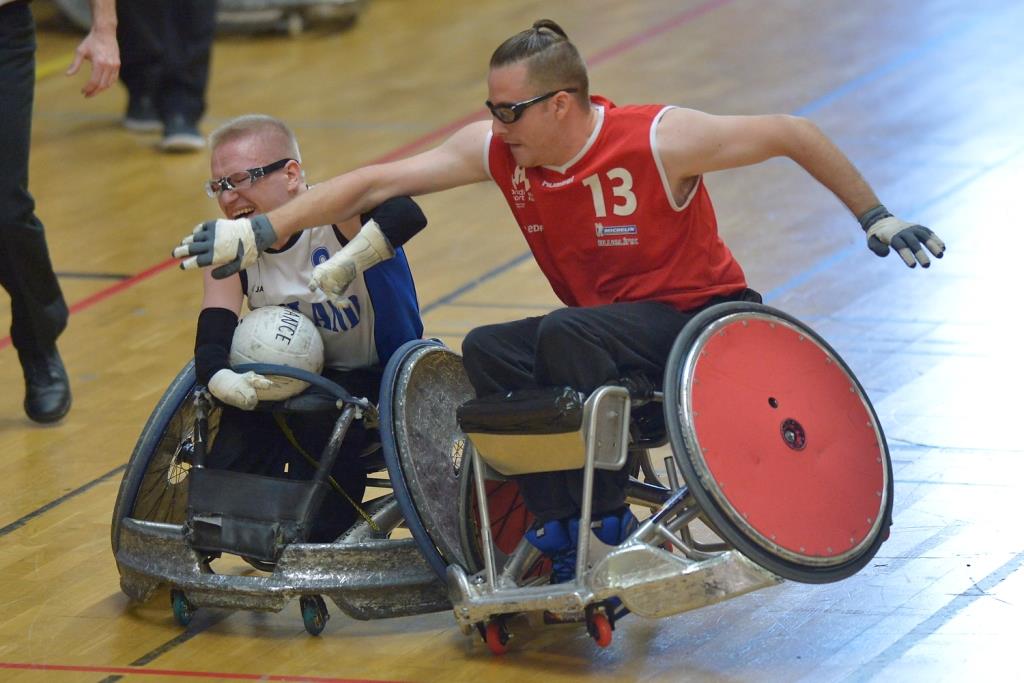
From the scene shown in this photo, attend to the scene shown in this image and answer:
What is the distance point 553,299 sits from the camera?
6.89 m

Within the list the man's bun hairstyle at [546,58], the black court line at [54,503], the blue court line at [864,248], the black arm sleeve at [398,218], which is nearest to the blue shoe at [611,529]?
the black arm sleeve at [398,218]

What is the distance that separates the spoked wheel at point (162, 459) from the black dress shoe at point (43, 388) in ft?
4.92

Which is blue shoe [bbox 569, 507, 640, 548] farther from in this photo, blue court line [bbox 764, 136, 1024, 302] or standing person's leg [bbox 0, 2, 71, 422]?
blue court line [bbox 764, 136, 1024, 302]

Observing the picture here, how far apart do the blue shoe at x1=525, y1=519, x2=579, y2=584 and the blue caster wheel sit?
919mm

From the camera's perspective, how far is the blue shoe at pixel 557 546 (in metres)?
4.02

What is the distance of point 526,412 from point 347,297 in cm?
85

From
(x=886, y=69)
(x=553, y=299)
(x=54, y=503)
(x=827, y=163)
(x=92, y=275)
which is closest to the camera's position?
(x=827, y=163)

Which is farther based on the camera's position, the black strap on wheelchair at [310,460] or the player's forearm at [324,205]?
the black strap on wheelchair at [310,460]

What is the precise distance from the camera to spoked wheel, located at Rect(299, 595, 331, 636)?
4273mm

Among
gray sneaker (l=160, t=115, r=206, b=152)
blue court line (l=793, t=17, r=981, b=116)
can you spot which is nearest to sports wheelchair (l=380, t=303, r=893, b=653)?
blue court line (l=793, t=17, r=981, b=116)

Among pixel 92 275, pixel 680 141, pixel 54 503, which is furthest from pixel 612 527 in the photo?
pixel 92 275

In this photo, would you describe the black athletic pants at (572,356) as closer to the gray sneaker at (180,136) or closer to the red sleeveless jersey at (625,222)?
the red sleeveless jersey at (625,222)

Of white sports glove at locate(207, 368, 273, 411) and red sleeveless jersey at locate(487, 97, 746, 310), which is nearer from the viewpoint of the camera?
red sleeveless jersey at locate(487, 97, 746, 310)

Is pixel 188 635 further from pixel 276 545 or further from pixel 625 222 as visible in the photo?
pixel 625 222
